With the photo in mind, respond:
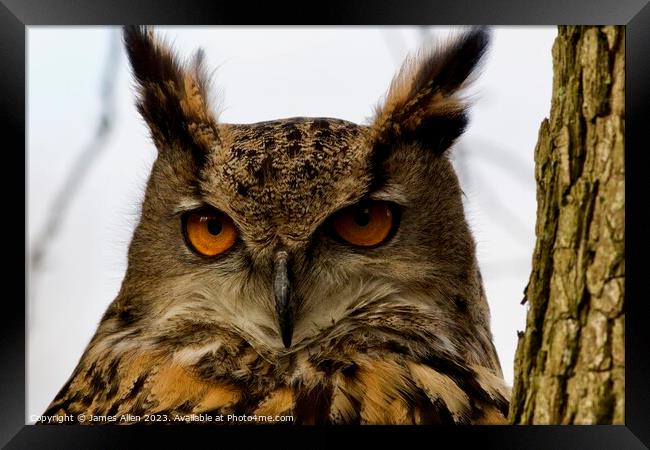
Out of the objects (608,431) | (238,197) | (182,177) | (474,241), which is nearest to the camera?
(608,431)

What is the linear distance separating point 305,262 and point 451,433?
515 millimetres

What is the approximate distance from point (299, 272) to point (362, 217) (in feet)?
0.71

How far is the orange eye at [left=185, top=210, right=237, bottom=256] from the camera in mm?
1820

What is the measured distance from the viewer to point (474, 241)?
80.8 inches

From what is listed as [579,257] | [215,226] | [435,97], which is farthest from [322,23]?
[579,257]

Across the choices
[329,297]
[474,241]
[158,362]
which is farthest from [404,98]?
[158,362]

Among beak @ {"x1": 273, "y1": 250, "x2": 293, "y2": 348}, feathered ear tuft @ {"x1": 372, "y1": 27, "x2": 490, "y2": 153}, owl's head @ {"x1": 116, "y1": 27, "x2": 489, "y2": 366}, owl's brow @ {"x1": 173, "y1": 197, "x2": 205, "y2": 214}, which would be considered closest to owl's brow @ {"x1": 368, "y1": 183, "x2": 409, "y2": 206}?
owl's head @ {"x1": 116, "y1": 27, "x2": 489, "y2": 366}

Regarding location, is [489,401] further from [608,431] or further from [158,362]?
[158,362]

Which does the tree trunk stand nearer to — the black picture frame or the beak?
the black picture frame

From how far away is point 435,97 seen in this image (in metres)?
2.01

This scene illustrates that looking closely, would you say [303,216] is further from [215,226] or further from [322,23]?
[322,23]

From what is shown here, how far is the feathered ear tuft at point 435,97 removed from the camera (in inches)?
77.9

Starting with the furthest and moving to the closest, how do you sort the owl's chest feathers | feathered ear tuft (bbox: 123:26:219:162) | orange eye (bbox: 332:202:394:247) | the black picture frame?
feathered ear tuft (bbox: 123:26:219:162), orange eye (bbox: 332:202:394:247), the owl's chest feathers, the black picture frame

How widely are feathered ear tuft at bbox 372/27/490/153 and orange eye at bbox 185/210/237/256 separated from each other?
477mm
